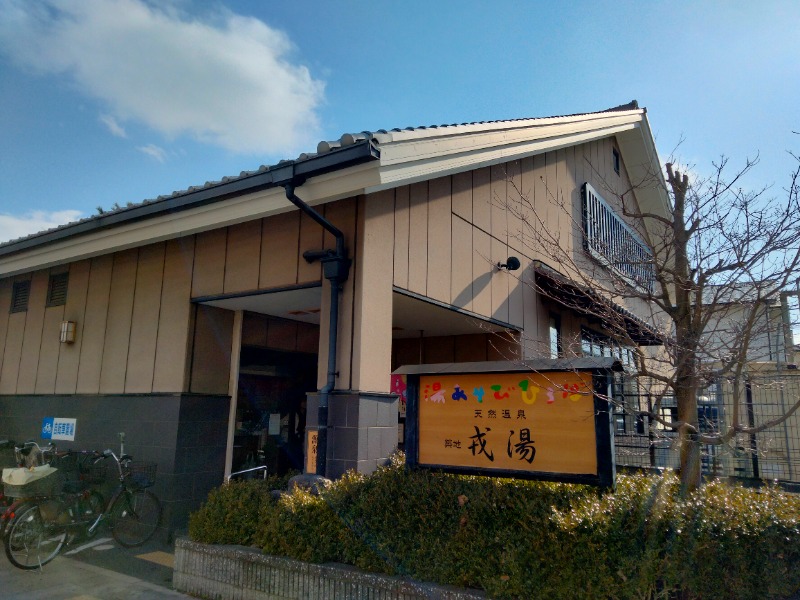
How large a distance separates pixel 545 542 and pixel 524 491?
1.76 feet

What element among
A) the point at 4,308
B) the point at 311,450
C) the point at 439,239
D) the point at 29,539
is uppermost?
the point at 439,239

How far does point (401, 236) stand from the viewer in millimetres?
6828

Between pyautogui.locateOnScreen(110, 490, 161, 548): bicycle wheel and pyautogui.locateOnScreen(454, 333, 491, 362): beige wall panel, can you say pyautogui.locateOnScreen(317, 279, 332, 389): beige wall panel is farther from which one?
pyautogui.locateOnScreen(454, 333, 491, 362): beige wall panel

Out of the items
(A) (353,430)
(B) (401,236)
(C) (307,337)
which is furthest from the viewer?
(C) (307,337)

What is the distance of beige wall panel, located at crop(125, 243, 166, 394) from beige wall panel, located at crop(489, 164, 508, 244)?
16.1ft

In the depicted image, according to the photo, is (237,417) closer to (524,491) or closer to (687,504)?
(524,491)

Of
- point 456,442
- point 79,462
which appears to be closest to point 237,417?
point 79,462

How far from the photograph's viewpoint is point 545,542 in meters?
4.16

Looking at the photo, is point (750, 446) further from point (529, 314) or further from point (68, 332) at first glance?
point (68, 332)

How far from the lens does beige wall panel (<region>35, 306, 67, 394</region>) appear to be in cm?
916

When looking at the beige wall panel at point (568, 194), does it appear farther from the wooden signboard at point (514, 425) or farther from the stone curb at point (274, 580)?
the stone curb at point (274, 580)

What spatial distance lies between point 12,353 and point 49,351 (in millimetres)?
1340

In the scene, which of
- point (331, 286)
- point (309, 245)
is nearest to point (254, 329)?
point (309, 245)

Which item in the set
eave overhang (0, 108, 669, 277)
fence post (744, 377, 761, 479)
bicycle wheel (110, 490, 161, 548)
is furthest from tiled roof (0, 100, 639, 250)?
fence post (744, 377, 761, 479)
